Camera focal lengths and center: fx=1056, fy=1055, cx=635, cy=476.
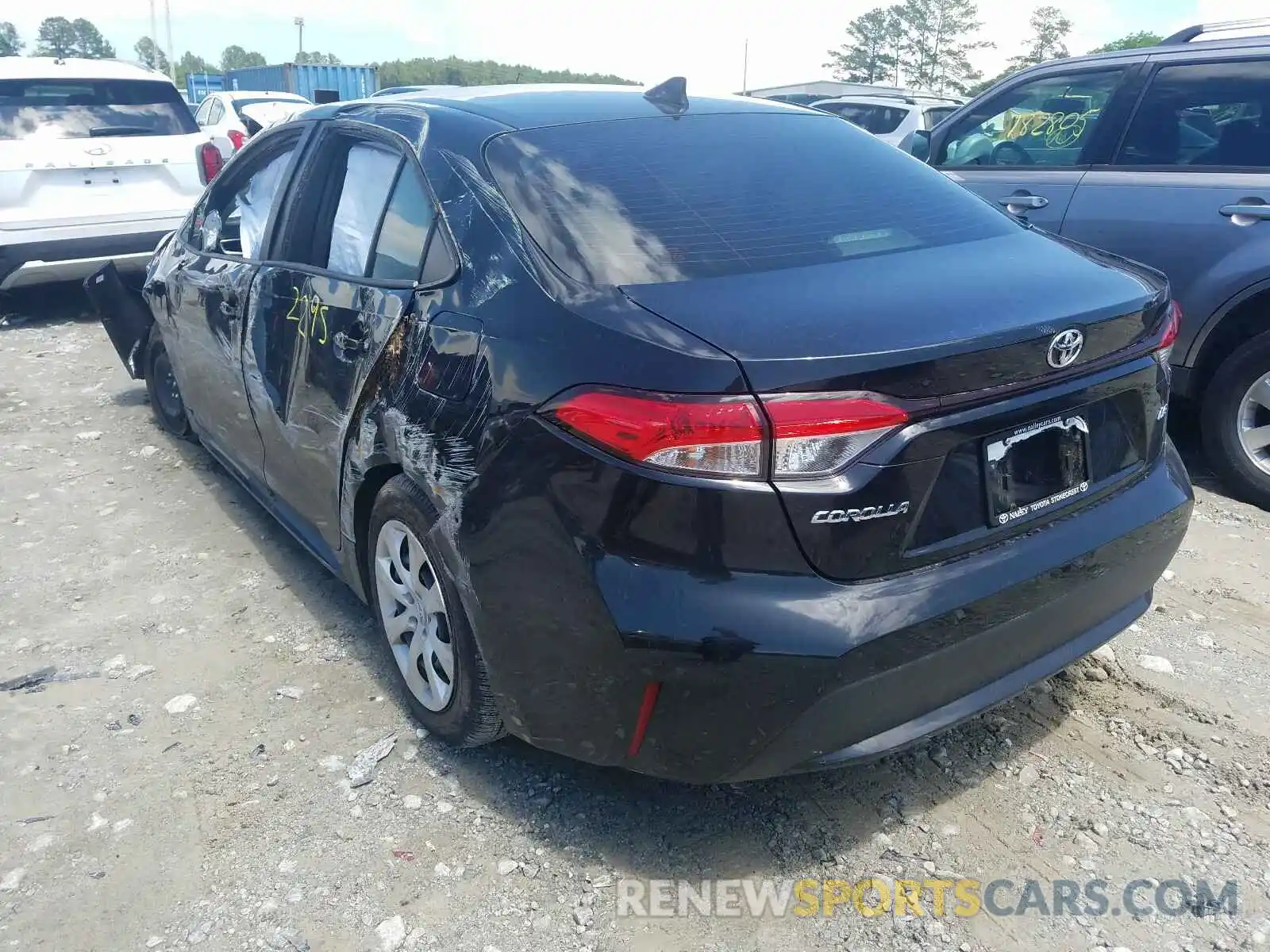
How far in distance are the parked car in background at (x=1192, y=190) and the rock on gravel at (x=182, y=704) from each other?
4022mm

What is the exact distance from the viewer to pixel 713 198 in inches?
105

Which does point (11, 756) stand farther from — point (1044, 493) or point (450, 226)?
point (1044, 493)

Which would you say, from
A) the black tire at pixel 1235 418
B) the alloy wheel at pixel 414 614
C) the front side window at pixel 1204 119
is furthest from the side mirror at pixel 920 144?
the alloy wheel at pixel 414 614

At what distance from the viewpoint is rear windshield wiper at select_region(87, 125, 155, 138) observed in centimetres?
796

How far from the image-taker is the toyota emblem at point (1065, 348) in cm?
220

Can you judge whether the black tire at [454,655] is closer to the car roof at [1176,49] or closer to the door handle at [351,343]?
the door handle at [351,343]

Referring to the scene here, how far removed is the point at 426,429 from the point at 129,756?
1.31 meters

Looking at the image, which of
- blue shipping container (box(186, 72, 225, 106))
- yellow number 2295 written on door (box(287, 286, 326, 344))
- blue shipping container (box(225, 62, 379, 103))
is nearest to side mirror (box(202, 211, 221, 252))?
yellow number 2295 written on door (box(287, 286, 326, 344))

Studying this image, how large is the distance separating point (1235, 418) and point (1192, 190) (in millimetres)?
967

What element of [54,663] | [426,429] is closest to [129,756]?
[54,663]

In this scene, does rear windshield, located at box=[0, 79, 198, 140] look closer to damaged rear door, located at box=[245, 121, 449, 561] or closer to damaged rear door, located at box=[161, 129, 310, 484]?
damaged rear door, located at box=[161, 129, 310, 484]

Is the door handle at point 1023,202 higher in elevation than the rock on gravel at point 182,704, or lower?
higher

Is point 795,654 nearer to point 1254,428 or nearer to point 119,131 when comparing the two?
point 1254,428

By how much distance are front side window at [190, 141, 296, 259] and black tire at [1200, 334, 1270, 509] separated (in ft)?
12.3
